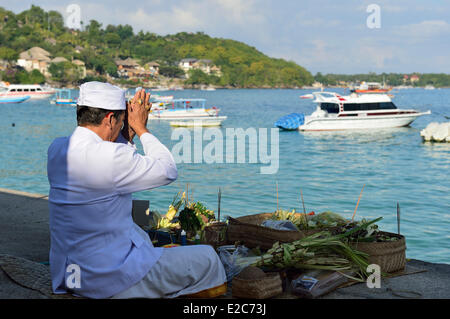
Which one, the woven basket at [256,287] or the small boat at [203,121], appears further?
the small boat at [203,121]

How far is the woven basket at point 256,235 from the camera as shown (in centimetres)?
494

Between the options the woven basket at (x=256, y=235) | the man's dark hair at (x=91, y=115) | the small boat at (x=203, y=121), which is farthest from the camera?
the small boat at (x=203, y=121)

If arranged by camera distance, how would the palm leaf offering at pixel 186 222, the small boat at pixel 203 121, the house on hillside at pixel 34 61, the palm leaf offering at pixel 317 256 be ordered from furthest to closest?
the house on hillside at pixel 34 61
the small boat at pixel 203 121
the palm leaf offering at pixel 186 222
the palm leaf offering at pixel 317 256

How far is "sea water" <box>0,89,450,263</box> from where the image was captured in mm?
13922

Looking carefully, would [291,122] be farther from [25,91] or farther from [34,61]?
[34,61]

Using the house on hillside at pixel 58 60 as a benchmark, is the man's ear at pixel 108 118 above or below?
below

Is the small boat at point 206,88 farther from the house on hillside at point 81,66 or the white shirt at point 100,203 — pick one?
the white shirt at point 100,203

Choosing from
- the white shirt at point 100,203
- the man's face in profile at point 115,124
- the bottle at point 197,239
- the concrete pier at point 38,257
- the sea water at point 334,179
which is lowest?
the sea water at point 334,179

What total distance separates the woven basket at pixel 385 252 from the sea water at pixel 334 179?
496 centimetres

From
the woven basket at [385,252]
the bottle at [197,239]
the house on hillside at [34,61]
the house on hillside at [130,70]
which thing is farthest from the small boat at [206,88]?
the woven basket at [385,252]

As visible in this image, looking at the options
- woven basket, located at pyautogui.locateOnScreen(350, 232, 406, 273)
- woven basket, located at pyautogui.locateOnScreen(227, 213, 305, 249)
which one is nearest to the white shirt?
woven basket, located at pyautogui.locateOnScreen(227, 213, 305, 249)
